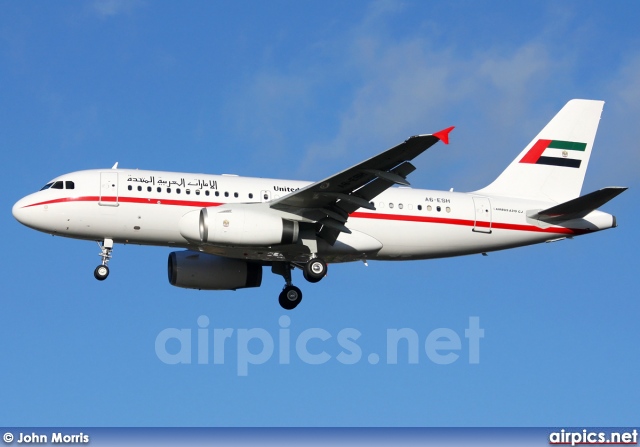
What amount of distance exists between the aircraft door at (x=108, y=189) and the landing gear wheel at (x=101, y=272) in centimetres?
226

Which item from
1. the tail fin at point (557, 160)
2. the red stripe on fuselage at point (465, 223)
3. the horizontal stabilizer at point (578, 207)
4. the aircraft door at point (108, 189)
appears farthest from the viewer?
the tail fin at point (557, 160)

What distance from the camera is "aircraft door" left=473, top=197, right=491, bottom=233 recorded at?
4259 cm

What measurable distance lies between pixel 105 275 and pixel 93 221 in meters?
2.00

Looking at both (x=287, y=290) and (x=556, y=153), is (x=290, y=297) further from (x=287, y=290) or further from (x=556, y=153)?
(x=556, y=153)

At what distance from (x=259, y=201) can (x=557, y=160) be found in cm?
1227

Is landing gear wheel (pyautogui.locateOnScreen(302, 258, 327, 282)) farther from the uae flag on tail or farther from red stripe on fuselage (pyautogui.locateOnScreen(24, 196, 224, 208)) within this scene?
the uae flag on tail

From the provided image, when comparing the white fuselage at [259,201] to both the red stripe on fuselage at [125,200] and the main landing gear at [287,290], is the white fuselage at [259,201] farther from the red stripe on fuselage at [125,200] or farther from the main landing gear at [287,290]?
the main landing gear at [287,290]

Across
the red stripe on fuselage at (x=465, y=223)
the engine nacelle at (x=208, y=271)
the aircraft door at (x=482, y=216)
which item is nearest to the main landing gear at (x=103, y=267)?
the engine nacelle at (x=208, y=271)

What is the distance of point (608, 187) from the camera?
3947 centimetres

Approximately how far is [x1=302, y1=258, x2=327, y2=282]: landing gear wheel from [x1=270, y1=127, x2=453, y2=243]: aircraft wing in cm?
89

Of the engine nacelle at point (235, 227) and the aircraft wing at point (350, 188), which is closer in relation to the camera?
the aircraft wing at point (350, 188)

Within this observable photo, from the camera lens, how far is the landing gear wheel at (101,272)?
40344 millimetres

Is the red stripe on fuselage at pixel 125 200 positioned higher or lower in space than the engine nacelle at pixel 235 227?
higher

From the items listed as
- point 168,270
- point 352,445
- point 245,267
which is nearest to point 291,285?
point 245,267
